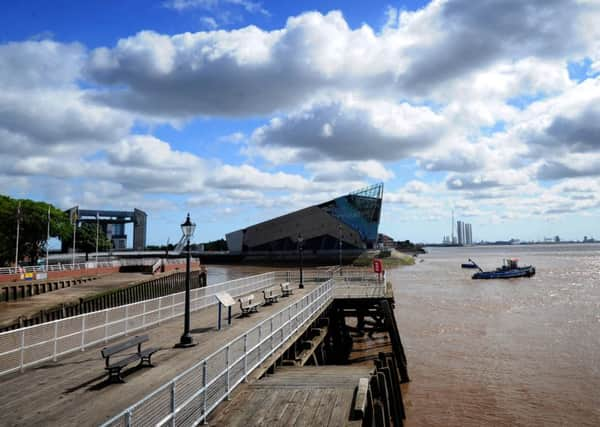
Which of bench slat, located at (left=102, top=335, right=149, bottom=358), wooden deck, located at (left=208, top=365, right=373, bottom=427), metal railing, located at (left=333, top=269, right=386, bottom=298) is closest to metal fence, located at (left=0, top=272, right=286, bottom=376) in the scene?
bench slat, located at (left=102, top=335, right=149, bottom=358)

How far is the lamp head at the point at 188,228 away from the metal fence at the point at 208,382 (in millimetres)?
3752

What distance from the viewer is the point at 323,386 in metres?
9.99

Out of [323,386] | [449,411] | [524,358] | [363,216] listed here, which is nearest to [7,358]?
[323,386]

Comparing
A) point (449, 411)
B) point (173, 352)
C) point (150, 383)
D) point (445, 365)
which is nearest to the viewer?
point (150, 383)

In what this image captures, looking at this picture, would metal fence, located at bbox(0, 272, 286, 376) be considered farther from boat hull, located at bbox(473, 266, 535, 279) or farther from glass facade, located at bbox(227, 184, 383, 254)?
glass facade, located at bbox(227, 184, 383, 254)

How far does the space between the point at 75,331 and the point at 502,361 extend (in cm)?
1929

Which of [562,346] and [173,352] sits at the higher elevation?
[173,352]

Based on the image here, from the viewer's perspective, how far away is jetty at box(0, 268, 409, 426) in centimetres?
809

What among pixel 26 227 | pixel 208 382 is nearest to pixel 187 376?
pixel 208 382

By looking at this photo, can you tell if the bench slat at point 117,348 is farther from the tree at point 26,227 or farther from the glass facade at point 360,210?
the glass facade at point 360,210

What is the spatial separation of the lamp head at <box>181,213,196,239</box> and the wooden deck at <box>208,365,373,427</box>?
5.28 metres

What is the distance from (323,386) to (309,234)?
108 m

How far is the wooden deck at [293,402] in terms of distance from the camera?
8125 mm

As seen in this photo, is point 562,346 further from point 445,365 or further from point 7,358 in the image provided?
point 7,358
